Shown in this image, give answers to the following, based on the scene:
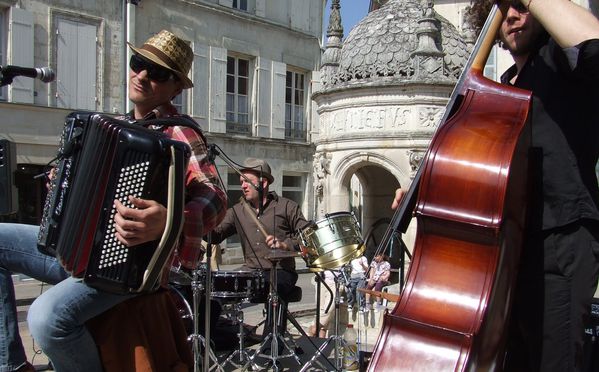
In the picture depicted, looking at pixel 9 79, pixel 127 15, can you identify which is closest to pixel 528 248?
pixel 9 79

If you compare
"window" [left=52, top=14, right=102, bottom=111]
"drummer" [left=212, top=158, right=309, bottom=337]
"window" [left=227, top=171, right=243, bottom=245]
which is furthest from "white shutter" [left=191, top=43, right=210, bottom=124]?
"drummer" [left=212, top=158, right=309, bottom=337]

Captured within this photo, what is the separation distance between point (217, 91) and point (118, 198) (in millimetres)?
18170

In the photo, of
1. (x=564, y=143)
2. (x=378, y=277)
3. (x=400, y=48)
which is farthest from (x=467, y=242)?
(x=400, y=48)

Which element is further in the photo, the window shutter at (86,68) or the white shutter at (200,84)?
the white shutter at (200,84)

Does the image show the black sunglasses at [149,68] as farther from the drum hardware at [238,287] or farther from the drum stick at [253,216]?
the drum stick at [253,216]

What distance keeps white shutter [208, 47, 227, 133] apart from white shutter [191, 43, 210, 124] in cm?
17

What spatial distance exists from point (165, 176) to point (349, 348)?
402 cm

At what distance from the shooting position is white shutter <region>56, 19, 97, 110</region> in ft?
54.2

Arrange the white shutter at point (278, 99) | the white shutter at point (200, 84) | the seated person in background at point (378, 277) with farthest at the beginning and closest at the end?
the white shutter at point (278, 99) → the white shutter at point (200, 84) → the seated person in background at point (378, 277)

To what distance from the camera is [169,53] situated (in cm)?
287

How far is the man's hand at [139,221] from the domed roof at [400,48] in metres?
5.99

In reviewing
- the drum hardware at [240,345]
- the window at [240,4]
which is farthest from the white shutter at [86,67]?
the drum hardware at [240,345]

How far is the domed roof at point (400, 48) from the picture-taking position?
25.2 ft

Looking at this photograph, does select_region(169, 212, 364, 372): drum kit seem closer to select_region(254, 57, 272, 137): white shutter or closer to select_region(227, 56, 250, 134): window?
select_region(227, 56, 250, 134): window
